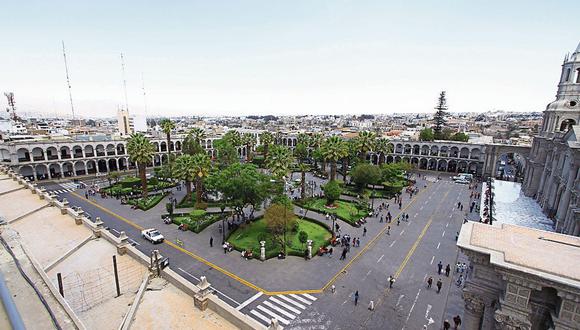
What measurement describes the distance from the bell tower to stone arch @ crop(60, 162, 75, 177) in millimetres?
86542

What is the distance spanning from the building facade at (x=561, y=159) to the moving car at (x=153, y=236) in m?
38.3

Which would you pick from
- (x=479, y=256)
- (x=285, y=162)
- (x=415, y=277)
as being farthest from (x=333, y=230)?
(x=479, y=256)

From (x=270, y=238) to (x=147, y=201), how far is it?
931 inches

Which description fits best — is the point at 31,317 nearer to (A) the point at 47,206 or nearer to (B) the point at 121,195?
(A) the point at 47,206

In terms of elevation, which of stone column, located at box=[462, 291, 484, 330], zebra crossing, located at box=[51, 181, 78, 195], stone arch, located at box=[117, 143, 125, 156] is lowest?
zebra crossing, located at box=[51, 181, 78, 195]

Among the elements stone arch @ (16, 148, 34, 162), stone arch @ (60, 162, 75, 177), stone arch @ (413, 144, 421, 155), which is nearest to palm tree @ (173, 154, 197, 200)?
stone arch @ (60, 162, 75, 177)

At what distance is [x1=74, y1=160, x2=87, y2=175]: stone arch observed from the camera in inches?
2520

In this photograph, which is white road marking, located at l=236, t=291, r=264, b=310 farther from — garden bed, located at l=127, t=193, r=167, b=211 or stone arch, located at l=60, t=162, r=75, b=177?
stone arch, located at l=60, t=162, r=75, b=177

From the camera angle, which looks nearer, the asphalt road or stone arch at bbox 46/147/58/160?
the asphalt road

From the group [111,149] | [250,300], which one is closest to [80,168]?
[111,149]

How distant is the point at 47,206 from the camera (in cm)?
2945

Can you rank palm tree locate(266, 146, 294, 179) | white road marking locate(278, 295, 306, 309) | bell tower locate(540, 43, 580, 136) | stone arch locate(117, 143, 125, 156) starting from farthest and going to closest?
stone arch locate(117, 143, 125, 156), palm tree locate(266, 146, 294, 179), bell tower locate(540, 43, 580, 136), white road marking locate(278, 295, 306, 309)

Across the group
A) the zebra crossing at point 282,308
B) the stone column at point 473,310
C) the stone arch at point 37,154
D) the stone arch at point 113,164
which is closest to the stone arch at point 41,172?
the stone arch at point 37,154

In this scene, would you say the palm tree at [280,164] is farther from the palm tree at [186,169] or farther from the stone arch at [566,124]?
the stone arch at [566,124]
